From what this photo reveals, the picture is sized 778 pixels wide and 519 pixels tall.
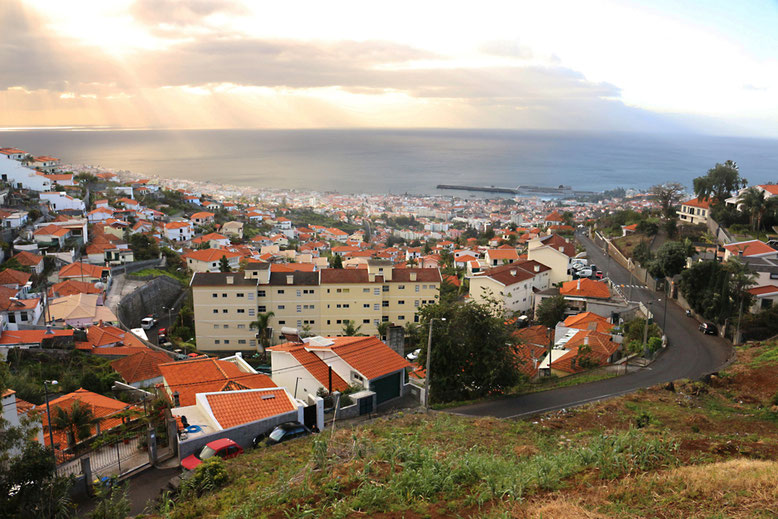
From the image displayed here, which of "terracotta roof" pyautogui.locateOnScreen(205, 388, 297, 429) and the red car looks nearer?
the red car

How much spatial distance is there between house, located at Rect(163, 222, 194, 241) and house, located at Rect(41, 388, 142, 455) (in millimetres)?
35285

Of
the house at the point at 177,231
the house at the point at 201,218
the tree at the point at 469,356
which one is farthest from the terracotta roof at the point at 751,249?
the house at the point at 201,218

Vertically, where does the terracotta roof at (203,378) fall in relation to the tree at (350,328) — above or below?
above

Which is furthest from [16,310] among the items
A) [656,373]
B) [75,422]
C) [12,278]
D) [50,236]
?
[656,373]

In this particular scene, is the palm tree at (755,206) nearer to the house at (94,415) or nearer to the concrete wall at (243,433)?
the concrete wall at (243,433)

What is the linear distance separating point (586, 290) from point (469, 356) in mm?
12760

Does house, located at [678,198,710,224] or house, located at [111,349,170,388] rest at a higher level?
house, located at [678,198,710,224]

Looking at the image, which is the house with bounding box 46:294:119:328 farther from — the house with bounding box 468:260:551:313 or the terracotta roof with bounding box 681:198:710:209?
the terracotta roof with bounding box 681:198:710:209

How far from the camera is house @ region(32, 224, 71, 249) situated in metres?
34.0

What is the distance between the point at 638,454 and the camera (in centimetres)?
688

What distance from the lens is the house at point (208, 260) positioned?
37406mm

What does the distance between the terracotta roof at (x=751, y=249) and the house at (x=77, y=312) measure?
29626 mm

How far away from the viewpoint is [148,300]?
3084cm

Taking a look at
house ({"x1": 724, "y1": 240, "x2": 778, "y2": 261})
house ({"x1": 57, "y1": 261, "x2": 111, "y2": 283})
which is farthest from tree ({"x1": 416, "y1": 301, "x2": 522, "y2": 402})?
house ({"x1": 57, "y1": 261, "x2": 111, "y2": 283})
